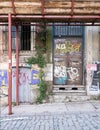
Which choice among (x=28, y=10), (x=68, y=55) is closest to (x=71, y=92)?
(x=68, y=55)

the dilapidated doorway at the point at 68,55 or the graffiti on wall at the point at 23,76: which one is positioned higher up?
the dilapidated doorway at the point at 68,55

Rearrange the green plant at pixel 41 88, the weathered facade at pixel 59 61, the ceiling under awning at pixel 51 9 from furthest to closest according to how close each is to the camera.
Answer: the weathered facade at pixel 59 61
the green plant at pixel 41 88
the ceiling under awning at pixel 51 9

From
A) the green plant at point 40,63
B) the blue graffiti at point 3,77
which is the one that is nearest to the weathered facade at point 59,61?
the blue graffiti at point 3,77

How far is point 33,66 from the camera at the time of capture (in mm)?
15352

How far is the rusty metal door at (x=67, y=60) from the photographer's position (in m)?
15.7

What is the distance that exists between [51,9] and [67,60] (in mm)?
3896

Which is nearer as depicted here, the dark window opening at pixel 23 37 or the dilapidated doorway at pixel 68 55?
the dark window opening at pixel 23 37

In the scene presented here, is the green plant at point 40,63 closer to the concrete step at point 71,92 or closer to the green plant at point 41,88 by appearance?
the green plant at point 41,88

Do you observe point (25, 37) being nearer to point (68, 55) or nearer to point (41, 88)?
point (68, 55)

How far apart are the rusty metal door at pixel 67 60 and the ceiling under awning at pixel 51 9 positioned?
304 centimetres

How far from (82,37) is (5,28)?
3557 millimetres

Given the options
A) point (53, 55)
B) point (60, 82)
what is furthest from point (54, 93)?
point (53, 55)

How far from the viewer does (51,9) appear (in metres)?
12.4

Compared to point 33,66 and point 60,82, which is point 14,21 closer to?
point 33,66
